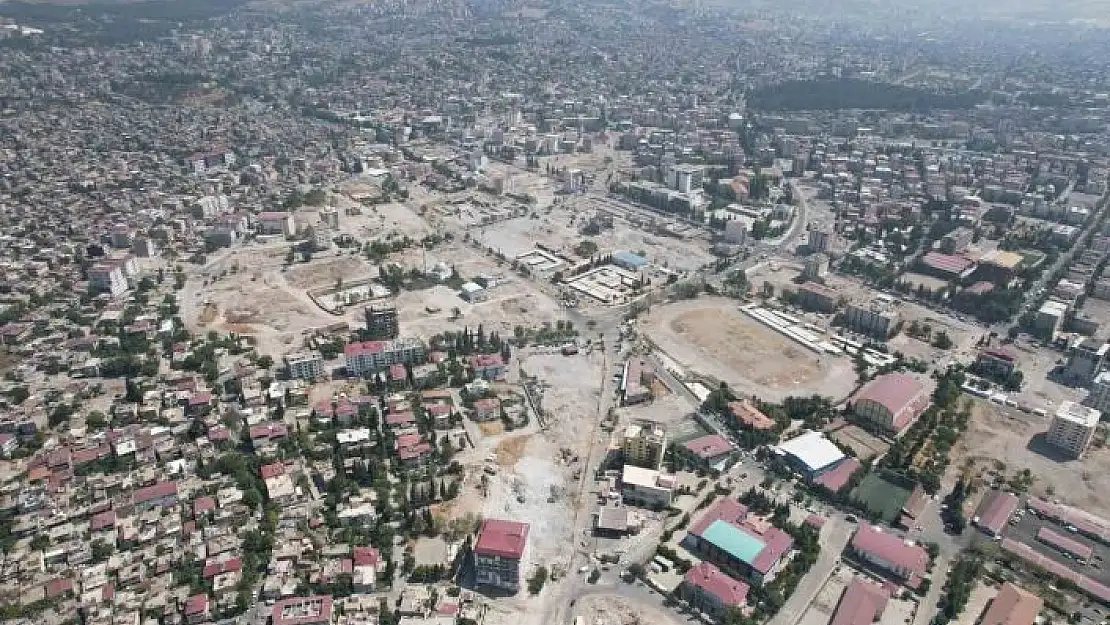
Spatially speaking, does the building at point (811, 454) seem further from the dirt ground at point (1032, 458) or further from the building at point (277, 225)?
the building at point (277, 225)

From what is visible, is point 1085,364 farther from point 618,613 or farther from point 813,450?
point 618,613

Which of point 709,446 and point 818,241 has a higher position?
point 818,241

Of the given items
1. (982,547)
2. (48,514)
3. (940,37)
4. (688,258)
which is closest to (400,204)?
(688,258)

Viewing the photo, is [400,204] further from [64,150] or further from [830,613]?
[830,613]

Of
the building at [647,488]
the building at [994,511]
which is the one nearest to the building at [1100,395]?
the building at [994,511]

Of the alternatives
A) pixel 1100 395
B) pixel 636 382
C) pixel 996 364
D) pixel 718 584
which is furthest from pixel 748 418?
pixel 1100 395

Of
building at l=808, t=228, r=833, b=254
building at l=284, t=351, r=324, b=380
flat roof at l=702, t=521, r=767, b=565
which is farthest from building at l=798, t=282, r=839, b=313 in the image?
building at l=284, t=351, r=324, b=380
